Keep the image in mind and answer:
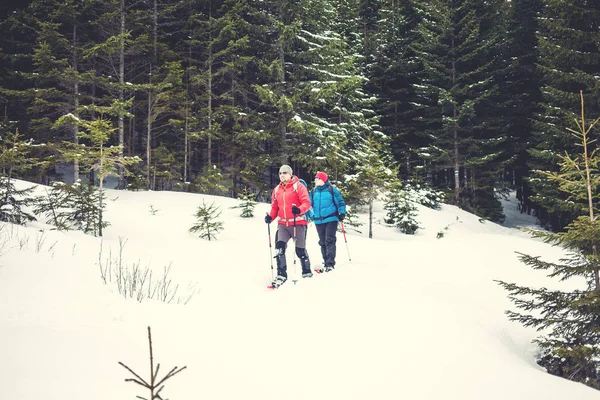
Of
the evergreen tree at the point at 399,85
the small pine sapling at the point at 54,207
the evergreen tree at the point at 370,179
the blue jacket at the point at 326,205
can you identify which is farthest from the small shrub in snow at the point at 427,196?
the small pine sapling at the point at 54,207

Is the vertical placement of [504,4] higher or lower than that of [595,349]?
higher

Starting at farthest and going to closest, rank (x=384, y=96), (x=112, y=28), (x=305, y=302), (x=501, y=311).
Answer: (x=384, y=96), (x=112, y=28), (x=501, y=311), (x=305, y=302)

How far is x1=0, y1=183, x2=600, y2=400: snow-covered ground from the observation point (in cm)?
257

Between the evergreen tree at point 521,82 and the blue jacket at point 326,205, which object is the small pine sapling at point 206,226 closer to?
the blue jacket at point 326,205

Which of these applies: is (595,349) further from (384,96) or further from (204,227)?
(384,96)

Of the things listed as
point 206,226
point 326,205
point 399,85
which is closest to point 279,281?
point 326,205

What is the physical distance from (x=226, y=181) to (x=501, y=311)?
16579 mm

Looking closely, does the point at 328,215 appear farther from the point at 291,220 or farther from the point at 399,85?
the point at 399,85

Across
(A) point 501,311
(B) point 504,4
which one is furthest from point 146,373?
(B) point 504,4

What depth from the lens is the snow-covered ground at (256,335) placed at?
2.57 meters

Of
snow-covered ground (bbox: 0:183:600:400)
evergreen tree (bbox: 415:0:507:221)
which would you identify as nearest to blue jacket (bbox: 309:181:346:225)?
snow-covered ground (bbox: 0:183:600:400)

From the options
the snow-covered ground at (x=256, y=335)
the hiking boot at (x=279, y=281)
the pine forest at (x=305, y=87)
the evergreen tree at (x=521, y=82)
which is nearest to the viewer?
the snow-covered ground at (x=256, y=335)

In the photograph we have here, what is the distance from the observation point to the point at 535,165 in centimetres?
1934

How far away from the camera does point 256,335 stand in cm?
369
